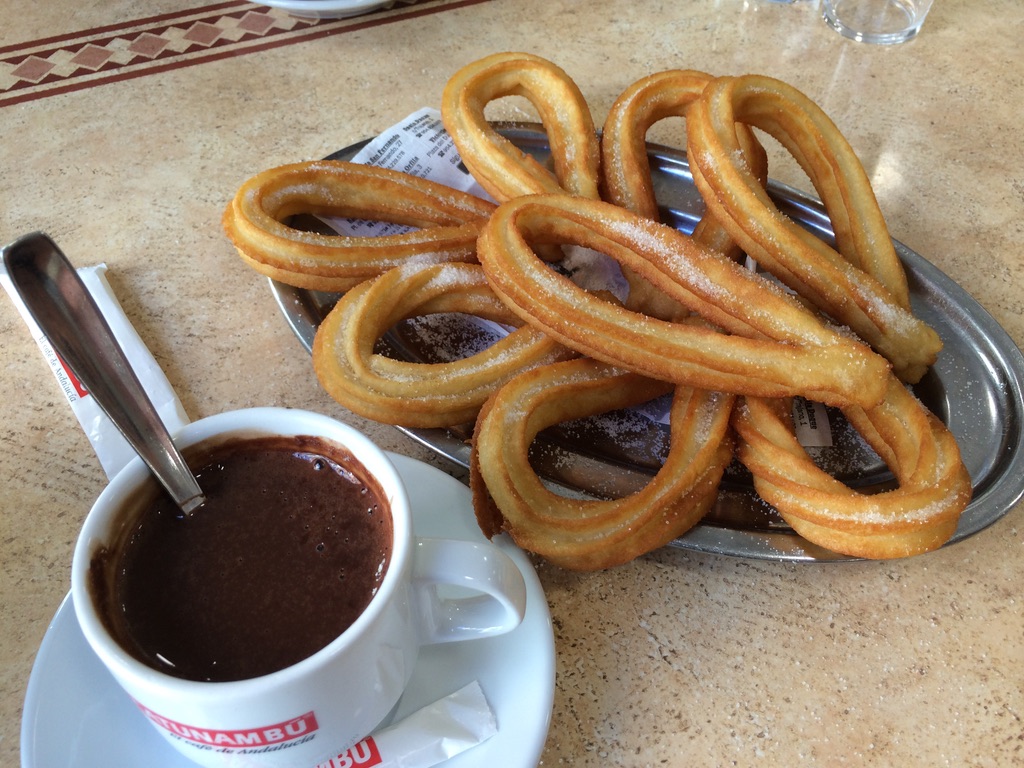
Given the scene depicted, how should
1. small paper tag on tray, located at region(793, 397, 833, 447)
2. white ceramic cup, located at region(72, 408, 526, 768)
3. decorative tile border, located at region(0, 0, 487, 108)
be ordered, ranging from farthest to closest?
1. decorative tile border, located at region(0, 0, 487, 108)
2. small paper tag on tray, located at region(793, 397, 833, 447)
3. white ceramic cup, located at region(72, 408, 526, 768)

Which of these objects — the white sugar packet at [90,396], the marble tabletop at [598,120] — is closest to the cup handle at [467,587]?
the marble tabletop at [598,120]

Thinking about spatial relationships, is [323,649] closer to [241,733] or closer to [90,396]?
[241,733]

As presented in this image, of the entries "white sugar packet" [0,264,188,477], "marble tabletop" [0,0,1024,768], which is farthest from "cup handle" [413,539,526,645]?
"white sugar packet" [0,264,188,477]

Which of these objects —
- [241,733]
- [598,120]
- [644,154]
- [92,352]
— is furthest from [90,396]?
[598,120]

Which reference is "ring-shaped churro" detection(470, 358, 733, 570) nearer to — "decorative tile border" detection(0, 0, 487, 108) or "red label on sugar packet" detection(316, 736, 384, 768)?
"red label on sugar packet" detection(316, 736, 384, 768)

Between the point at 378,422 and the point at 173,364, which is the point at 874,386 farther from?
the point at 173,364

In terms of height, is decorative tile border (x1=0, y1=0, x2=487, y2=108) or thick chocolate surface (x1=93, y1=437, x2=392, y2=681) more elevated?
decorative tile border (x1=0, y1=0, x2=487, y2=108)
